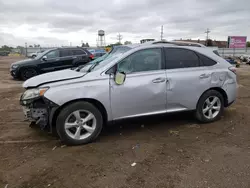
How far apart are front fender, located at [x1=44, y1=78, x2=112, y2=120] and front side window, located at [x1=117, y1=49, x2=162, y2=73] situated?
0.46 m

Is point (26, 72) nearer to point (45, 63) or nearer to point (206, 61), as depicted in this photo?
point (45, 63)

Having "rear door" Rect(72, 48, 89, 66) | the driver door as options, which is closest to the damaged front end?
the driver door

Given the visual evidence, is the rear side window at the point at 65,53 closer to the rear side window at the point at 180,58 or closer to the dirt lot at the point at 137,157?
the dirt lot at the point at 137,157

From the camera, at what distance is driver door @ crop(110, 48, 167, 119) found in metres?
4.01

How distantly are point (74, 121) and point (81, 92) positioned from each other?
0.49 meters

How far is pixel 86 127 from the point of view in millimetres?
3875

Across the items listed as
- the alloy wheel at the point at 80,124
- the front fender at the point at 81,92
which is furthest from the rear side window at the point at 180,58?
the alloy wheel at the point at 80,124

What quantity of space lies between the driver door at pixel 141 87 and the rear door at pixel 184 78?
6.1 inches

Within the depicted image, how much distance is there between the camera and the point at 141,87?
4.11 m

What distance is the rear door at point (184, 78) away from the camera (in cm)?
443

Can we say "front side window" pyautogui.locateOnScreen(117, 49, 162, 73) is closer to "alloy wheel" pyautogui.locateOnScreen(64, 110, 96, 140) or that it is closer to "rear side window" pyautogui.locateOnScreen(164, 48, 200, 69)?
"rear side window" pyautogui.locateOnScreen(164, 48, 200, 69)

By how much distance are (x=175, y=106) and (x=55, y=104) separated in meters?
2.23

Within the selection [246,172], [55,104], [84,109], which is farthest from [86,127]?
[246,172]

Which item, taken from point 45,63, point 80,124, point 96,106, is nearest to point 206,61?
point 96,106
